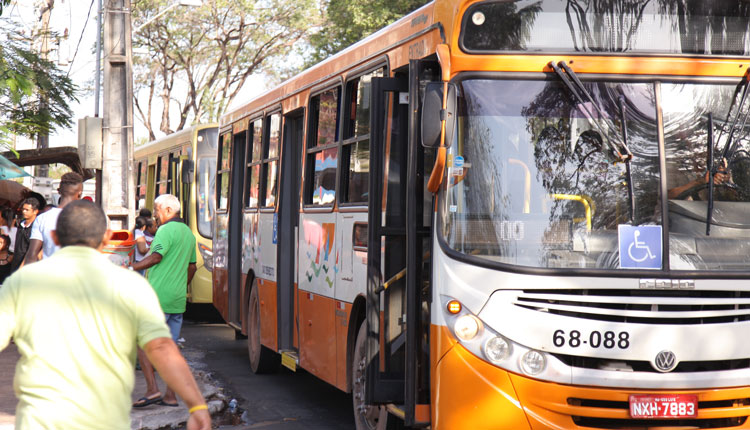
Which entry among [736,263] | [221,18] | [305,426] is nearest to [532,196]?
[736,263]

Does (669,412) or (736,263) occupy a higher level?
(736,263)

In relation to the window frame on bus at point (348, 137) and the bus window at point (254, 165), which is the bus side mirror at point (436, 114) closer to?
the window frame on bus at point (348, 137)

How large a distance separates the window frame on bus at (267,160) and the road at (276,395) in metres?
1.84

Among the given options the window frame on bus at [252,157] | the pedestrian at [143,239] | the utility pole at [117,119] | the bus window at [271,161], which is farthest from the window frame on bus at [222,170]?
the bus window at [271,161]

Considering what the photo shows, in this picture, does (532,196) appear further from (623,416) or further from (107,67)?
(107,67)

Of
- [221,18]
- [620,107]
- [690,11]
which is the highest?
[221,18]

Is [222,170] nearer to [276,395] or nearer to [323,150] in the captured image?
[276,395]

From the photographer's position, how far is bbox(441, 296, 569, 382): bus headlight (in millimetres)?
5852

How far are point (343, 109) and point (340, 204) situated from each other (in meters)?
0.76

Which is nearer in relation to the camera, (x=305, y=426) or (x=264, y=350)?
(x=305, y=426)

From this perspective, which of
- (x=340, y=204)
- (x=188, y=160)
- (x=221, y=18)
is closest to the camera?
(x=340, y=204)

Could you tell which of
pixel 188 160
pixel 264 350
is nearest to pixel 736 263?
pixel 264 350

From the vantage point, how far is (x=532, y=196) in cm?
606

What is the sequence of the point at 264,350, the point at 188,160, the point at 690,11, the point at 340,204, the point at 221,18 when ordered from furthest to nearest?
the point at 221,18 < the point at 188,160 < the point at 264,350 < the point at 340,204 < the point at 690,11
